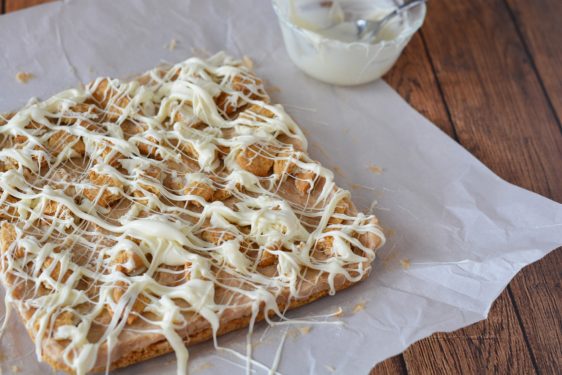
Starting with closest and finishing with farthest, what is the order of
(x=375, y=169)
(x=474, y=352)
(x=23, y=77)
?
1. (x=474, y=352)
2. (x=375, y=169)
3. (x=23, y=77)

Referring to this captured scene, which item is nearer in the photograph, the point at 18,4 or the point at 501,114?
the point at 501,114

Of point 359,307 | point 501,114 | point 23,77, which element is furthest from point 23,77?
point 501,114

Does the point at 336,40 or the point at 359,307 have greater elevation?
the point at 336,40

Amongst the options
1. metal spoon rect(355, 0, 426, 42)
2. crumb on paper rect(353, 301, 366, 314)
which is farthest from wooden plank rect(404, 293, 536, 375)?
metal spoon rect(355, 0, 426, 42)

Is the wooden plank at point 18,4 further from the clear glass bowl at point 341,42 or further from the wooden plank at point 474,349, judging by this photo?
the wooden plank at point 474,349

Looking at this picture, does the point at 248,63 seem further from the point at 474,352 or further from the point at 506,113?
the point at 474,352

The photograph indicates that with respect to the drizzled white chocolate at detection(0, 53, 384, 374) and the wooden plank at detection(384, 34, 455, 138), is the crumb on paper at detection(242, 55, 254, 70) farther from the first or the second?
the wooden plank at detection(384, 34, 455, 138)
